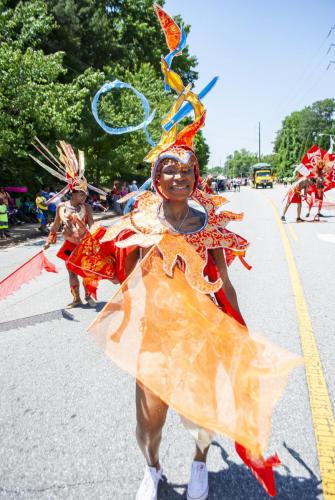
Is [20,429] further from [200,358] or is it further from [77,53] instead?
[77,53]

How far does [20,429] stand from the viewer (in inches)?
115

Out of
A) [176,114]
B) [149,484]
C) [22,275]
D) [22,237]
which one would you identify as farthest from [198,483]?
[22,237]

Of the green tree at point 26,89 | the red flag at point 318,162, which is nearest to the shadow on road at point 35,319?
the green tree at point 26,89

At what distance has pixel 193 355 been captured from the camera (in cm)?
201

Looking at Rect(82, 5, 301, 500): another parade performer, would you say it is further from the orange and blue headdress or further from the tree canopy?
the tree canopy

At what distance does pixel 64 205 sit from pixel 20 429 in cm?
360

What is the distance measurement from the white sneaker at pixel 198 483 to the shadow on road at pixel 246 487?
8 centimetres

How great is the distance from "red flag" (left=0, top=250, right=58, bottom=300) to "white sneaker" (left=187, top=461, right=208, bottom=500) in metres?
2.79

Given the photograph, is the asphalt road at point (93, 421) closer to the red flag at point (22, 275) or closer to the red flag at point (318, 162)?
the red flag at point (22, 275)

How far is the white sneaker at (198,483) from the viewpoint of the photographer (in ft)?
7.27

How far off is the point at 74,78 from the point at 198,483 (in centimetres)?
2178

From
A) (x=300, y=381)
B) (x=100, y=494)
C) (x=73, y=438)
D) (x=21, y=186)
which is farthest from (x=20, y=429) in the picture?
(x=21, y=186)

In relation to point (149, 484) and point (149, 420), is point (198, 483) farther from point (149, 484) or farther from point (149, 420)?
point (149, 420)

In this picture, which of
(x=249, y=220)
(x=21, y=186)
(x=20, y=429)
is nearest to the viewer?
(x=20, y=429)
